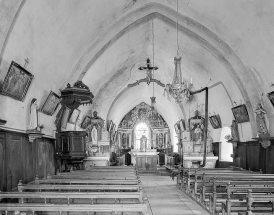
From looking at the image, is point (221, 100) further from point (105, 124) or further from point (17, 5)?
point (17, 5)

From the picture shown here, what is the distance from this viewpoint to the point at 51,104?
10672 millimetres

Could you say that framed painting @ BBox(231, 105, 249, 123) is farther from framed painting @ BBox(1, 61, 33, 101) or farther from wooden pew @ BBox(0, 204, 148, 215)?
wooden pew @ BBox(0, 204, 148, 215)

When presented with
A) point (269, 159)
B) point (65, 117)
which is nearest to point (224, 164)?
point (269, 159)

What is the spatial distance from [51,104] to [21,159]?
2673mm

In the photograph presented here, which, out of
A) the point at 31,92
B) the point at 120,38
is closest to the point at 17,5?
the point at 31,92

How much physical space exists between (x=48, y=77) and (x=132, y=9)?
3.85 meters

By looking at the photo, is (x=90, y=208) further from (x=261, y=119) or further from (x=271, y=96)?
(x=261, y=119)

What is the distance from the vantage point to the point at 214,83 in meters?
14.3

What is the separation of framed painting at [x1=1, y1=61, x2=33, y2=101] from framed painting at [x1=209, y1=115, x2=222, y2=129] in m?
9.62

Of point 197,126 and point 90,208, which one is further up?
point 197,126

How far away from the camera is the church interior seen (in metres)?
6.82

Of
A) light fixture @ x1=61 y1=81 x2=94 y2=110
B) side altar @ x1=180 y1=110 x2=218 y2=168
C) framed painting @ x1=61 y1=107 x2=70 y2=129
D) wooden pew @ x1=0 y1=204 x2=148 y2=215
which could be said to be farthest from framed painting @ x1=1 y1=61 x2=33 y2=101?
side altar @ x1=180 y1=110 x2=218 y2=168

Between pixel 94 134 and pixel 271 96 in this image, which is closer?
pixel 271 96

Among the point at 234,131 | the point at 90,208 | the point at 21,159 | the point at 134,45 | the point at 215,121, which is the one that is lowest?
the point at 90,208
